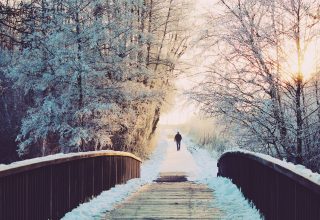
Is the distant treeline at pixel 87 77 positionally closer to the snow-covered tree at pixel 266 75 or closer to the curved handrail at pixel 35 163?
the snow-covered tree at pixel 266 75

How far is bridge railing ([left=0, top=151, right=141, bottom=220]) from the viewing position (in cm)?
548

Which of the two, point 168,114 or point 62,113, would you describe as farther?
point 168,114

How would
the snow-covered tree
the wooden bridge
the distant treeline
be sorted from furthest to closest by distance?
1. the distant treeline
2. the snow-covered tree
3. the wooden bridge

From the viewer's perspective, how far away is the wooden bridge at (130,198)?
530 cm

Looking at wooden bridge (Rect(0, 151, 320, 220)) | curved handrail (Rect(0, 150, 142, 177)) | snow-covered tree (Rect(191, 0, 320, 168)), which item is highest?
snow-covered tree (Rect(191, 0, 320, 168))

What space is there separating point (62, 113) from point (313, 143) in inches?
443

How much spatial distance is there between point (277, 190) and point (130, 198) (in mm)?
4480

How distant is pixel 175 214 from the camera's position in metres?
7.72

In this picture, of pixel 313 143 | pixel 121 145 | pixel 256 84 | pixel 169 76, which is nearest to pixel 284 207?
pixel 313 143

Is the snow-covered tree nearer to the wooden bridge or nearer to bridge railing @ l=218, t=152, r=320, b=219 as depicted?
the wooden bridge

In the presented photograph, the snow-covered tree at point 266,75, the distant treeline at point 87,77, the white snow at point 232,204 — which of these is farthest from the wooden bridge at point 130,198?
the distant treeline at point 87,77

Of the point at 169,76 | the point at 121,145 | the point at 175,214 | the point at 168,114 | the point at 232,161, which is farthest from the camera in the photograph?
the point at 168,114

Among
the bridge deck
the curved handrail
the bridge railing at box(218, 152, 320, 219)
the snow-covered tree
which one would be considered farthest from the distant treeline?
the bridge railing at box(218, 152, 320, 219)

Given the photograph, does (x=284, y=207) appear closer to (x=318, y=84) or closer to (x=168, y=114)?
(x=318, y=84)
